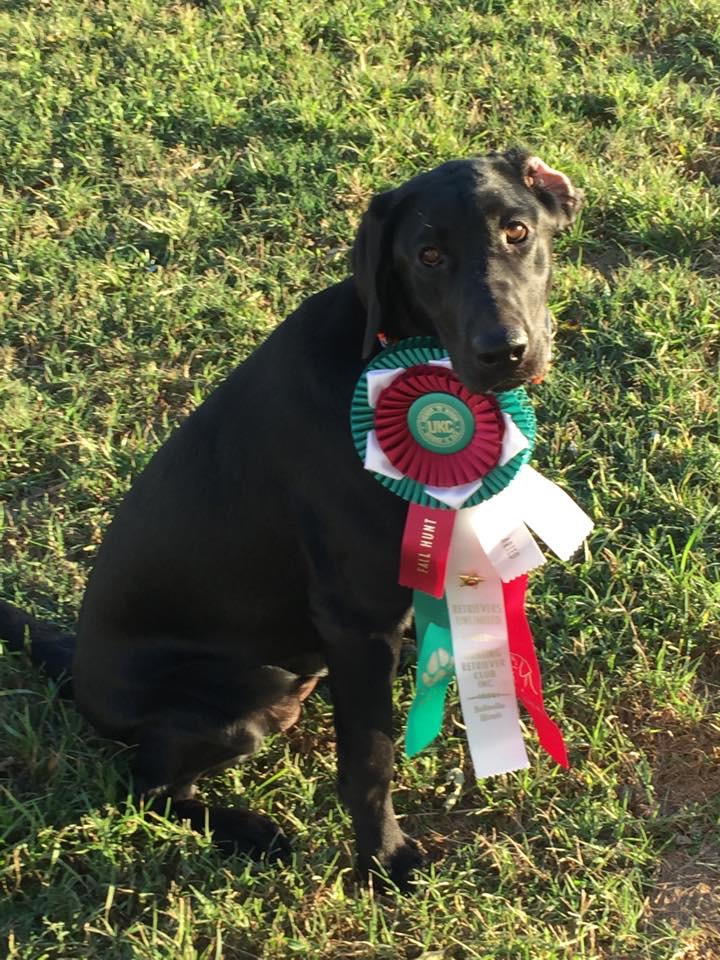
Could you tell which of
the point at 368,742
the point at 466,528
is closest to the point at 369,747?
the point at 368,742

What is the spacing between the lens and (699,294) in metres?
4.20

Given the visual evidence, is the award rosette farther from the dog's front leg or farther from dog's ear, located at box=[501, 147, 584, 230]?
dog's ear, located at box=[501, 147, 584, 230]

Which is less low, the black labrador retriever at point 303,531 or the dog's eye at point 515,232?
the dog's eye at point 515,232

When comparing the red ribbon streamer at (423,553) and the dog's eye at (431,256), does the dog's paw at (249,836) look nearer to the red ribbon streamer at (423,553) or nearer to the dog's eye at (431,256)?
the red ribbon streamer at (423,553)

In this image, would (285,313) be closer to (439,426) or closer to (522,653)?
(439,426)

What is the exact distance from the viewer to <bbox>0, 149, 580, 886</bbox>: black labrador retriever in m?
2.50

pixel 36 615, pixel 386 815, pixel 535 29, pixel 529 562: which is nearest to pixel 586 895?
pixel 386 815

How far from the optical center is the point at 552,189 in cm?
268

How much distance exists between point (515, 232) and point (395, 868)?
1529 millimetres

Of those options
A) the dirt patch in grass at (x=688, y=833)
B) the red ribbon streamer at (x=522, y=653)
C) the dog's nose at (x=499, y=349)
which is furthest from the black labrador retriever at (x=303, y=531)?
the dirt patch in grass at (x=688, y=833)

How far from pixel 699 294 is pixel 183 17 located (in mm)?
3013

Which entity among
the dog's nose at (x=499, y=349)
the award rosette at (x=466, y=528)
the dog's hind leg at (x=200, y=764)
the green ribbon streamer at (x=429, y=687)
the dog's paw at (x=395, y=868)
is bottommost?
the dog's paw at (x=395, y=868)

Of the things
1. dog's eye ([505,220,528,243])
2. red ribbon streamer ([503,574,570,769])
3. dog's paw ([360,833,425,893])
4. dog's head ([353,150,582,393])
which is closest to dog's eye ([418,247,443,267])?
dog's head ([353,150,582,393])

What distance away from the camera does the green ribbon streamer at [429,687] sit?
2805 millimetres
